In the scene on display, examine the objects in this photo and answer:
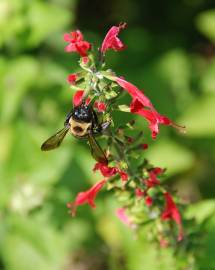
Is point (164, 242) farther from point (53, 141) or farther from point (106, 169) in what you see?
point (53, 141)

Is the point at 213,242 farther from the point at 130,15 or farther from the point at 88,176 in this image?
the point at 130,15

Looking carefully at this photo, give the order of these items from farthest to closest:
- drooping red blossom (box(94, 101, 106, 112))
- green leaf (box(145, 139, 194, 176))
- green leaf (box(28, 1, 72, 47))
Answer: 1. green leaf (box(28, 1, 72, 47))
2. green leaf (box(145, 139, 194, 176))
3. drooping red blossom (box(94, 101, 106, 112))

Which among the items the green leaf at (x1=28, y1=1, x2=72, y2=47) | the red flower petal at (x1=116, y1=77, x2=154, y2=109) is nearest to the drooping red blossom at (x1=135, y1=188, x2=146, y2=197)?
the red flower petal at (x1=116, y1=77, x2=154, y2=109)

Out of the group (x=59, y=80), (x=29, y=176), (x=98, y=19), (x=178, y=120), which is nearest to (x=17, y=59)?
(x=59, y=80)

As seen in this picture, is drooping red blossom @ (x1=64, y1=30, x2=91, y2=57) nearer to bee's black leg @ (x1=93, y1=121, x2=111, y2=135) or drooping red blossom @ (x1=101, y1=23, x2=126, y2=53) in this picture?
drooping red blossom @ (x1=101, y1=23, x2=126, y2=53)

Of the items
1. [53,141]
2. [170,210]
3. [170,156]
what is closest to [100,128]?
[53,141]

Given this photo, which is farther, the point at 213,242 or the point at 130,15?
the point at 130,15

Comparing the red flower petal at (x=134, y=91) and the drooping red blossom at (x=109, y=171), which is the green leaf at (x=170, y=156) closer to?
the drooping red blossom at (x=109, y=171)
